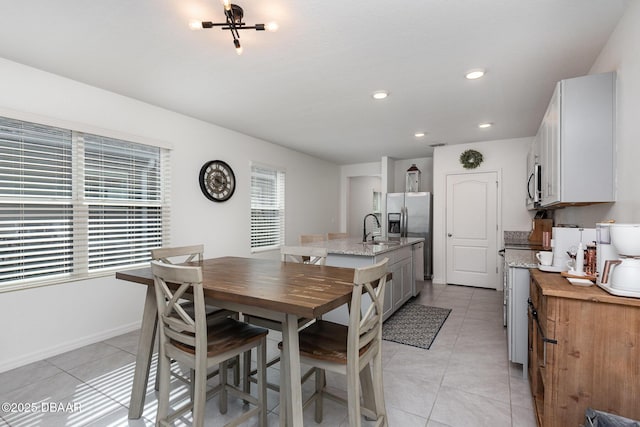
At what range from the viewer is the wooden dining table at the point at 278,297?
1.39 metres

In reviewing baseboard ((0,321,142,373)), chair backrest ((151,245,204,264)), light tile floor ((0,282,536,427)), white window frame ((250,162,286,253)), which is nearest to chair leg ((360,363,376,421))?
light tile floor ((0,282,536,427))

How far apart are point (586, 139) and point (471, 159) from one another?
333cm

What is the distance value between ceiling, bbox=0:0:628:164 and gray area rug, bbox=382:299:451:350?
247 cm

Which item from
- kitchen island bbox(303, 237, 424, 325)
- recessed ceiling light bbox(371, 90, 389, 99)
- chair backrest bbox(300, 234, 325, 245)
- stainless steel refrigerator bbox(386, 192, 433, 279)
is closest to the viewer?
recessed ceiling light bbox(371, 90, 389, 99)

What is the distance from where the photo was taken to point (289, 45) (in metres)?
2.23

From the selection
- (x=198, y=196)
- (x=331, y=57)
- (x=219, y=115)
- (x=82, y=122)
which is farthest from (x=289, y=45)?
(x=198, y=196)

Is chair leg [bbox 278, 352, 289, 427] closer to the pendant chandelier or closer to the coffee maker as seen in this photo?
the coffee maker

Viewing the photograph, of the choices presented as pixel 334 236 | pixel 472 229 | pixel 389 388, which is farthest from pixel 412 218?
pixel 389 388

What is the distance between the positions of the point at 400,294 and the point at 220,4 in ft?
11.4

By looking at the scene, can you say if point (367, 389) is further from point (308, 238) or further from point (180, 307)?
point (308, 238)

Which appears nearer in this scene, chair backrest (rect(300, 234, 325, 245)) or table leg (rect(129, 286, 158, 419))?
table leg (rect(129, 286, 158, 419))

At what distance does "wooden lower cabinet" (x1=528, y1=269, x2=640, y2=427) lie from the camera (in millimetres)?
1364

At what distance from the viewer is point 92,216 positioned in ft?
10.0

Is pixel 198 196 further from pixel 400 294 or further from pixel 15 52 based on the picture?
pixel 400 294
